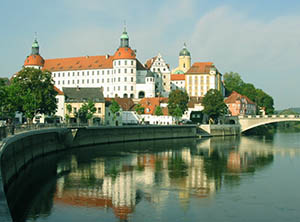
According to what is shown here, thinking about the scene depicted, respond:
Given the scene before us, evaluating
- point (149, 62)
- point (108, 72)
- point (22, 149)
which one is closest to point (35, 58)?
point (108, 72)

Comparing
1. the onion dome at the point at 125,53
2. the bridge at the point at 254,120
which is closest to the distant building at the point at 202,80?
the onion dome at the point at 125,53

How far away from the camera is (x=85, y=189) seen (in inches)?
1366

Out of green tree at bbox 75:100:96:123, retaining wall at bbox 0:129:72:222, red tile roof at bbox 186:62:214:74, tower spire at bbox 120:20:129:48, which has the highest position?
tower spire at bbox 120:20:129:48

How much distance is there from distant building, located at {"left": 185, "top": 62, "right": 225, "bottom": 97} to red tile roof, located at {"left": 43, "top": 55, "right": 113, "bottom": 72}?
2816 cm

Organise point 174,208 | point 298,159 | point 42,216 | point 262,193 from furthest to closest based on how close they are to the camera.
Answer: point 298,159, point 262,193, point 174,208, point 42,216

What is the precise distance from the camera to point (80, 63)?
→ 159875mm

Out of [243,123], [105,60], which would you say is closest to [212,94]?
[243,123]

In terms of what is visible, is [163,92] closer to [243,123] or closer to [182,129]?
[243,123]

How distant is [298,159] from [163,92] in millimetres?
94414

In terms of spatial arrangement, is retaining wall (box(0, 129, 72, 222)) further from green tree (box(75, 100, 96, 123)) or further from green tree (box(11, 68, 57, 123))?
green tree (box(75, 100, 96, 123))

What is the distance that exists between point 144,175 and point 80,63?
122 metres

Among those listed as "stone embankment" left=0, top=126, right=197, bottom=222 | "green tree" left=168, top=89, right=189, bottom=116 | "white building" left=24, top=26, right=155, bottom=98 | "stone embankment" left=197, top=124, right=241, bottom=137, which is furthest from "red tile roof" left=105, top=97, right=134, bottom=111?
"white building" left=24, top=26, right=155, bottom=98

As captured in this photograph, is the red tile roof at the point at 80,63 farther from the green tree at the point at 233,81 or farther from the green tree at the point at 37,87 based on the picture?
the green tree at the point at 37,87

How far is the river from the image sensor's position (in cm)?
2742
